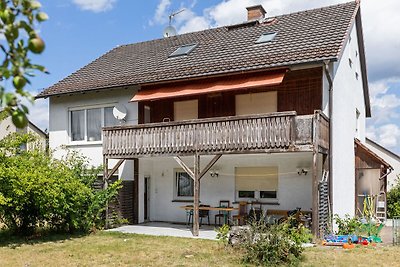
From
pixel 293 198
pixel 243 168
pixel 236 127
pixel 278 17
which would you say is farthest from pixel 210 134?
pixel 278 17

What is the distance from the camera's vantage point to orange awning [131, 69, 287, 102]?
1611cm

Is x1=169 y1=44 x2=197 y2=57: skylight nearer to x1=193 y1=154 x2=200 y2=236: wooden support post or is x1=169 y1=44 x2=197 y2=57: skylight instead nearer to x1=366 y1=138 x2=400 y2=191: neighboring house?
x1=193 y1=154 x2=200 y2=236: wooden support post

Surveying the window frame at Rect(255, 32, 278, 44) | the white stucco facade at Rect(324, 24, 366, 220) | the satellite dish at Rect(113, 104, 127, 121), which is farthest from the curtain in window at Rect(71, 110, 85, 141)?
the white stucco facade at Rect(324, 24, 366, 220)

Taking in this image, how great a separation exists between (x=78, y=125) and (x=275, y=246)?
1372cm

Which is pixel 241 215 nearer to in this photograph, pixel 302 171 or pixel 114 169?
pixel 302 171

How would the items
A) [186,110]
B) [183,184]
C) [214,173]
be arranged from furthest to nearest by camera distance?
[183,184], [186,110], [214,173]

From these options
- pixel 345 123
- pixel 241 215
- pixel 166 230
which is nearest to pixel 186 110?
pixel 241 215

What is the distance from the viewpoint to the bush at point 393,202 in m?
23.0

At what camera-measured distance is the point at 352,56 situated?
20938mm

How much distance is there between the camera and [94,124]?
69.3 feet

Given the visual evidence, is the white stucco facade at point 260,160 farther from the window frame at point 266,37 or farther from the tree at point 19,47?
the tree at point 19,47

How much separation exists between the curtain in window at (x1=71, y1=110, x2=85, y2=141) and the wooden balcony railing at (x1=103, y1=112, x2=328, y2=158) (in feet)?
12.0

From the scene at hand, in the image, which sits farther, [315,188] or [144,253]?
[315,188]

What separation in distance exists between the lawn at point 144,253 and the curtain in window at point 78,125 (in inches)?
289
